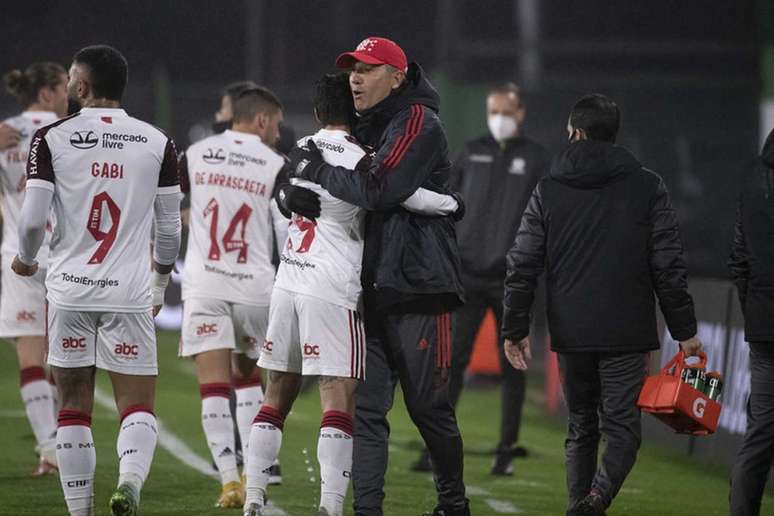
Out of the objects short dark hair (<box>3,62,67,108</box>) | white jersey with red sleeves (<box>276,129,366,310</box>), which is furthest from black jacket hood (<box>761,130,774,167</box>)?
short dark hair (<box>3,62,67,108</box>)

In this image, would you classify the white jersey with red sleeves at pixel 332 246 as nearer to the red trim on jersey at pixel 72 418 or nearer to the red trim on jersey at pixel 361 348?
the red trim on jersey at pixel 361 348

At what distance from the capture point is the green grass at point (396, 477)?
8.20 meters

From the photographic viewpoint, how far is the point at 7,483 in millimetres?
8672

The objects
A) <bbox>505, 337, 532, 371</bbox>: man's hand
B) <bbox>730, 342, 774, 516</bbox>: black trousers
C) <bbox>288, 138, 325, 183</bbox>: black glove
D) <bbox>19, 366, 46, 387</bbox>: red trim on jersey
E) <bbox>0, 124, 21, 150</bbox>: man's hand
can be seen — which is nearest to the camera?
<bbox>288, 138, 325, 183</bbox>: black glove

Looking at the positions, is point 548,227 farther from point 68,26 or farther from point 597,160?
point 68,26

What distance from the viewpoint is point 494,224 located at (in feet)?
32.6

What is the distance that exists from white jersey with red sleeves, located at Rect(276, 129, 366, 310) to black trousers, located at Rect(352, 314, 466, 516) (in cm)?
25

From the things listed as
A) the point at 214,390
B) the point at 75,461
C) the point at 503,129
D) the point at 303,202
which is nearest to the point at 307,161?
the point at 303,202

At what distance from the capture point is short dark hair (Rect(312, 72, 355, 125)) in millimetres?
6707

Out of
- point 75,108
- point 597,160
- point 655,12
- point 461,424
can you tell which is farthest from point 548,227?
point 655,12

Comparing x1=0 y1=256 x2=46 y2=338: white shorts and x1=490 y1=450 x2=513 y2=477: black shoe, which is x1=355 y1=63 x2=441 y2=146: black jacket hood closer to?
x1=0 y1=256 x2=46 y2=338: white shorts

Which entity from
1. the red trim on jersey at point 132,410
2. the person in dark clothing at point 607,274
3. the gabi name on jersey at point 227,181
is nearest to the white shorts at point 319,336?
the red trim on jersey at point 132,410

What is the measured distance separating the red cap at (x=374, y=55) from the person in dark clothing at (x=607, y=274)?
3.08 ft

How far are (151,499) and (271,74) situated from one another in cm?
2300
